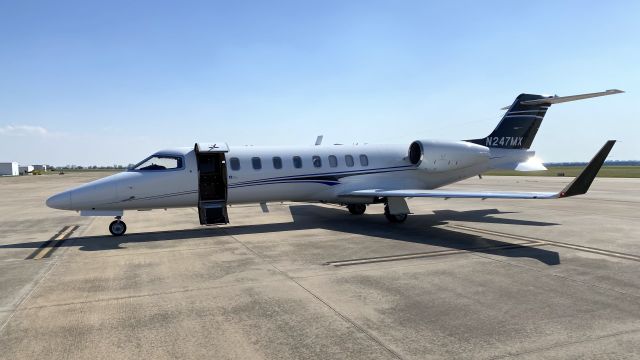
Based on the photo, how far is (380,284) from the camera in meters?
6.77

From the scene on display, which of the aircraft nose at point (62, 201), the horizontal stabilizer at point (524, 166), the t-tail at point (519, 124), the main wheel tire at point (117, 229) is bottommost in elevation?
the main wheel tire at point (117, 229)

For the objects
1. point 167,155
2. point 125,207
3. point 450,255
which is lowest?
point 450,255

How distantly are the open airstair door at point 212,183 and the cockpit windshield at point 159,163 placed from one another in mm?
640

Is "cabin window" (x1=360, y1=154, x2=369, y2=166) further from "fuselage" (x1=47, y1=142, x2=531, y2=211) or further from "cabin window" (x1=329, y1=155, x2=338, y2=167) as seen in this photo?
"cabin window" (x1=329, y1=155, x2=338, y2=167)

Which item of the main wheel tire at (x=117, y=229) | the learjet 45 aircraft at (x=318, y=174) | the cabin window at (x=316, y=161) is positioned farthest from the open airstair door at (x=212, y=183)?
the cabin window at (x=316, y=161)

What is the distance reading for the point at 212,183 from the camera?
13.8 meters

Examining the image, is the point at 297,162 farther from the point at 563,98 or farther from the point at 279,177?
the point at 563,98

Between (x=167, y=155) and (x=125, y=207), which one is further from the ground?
(x=167, y=155)

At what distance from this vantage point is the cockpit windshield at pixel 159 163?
12.2 m

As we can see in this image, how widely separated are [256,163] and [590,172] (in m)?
8.95

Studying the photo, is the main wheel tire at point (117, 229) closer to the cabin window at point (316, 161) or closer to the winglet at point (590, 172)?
the cabin window at point (316, 161)

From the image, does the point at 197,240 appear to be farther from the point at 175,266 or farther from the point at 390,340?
the point at 390,340

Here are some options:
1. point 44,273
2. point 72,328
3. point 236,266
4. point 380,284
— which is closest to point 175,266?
point 236,266

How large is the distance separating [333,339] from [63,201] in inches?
371
